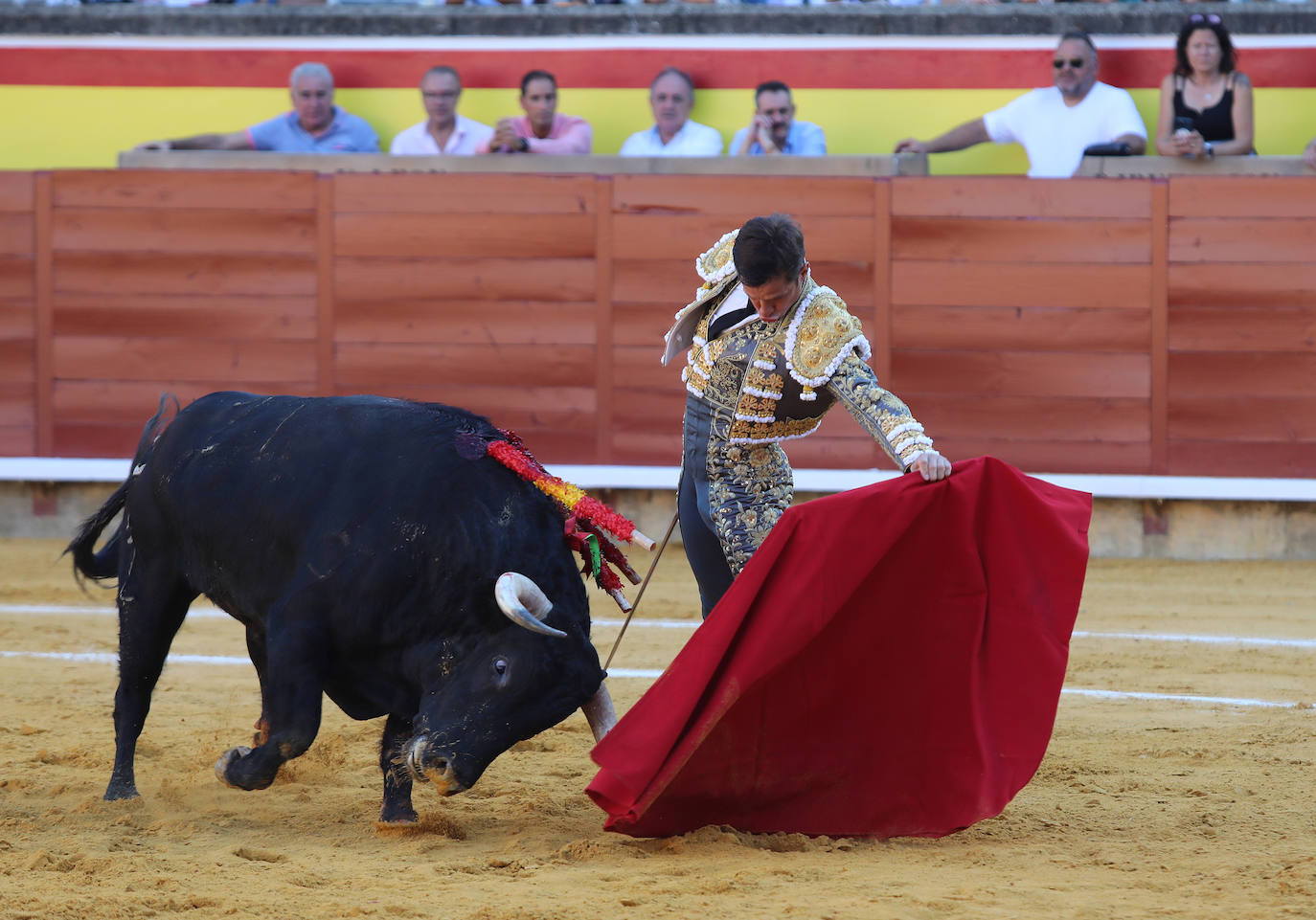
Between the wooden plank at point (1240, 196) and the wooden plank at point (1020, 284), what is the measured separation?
318 mm

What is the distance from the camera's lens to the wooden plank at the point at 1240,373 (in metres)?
6.68

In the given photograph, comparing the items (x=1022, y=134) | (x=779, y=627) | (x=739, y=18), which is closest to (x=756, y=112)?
(x=739, y=18)

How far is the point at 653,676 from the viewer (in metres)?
4.63

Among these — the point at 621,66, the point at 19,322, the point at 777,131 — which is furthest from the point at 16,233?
the point at 777,131

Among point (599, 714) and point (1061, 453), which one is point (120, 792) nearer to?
point (599, 714)

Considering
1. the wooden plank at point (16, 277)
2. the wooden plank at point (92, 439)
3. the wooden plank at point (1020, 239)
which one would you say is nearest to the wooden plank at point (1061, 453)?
the wooden plank at point (1020, 239)

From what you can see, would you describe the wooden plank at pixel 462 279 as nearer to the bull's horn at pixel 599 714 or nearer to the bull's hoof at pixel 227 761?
the bull's horn at pixel 599 714

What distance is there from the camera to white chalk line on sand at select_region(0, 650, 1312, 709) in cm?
431

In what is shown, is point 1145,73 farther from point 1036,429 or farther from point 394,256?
point 394,256

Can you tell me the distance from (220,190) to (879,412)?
5031 millimetres

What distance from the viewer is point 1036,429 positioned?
687cm

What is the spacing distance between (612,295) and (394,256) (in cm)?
99

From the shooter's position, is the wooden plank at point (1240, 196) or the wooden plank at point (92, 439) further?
the wooden plank at point (92, 439)

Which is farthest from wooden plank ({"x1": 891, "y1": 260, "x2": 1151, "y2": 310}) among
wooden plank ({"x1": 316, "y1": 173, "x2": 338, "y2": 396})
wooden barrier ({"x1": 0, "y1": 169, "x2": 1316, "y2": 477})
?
wooden plank ({"x1": 316, "y1": 173, "x2": 338, "y2": 396})
